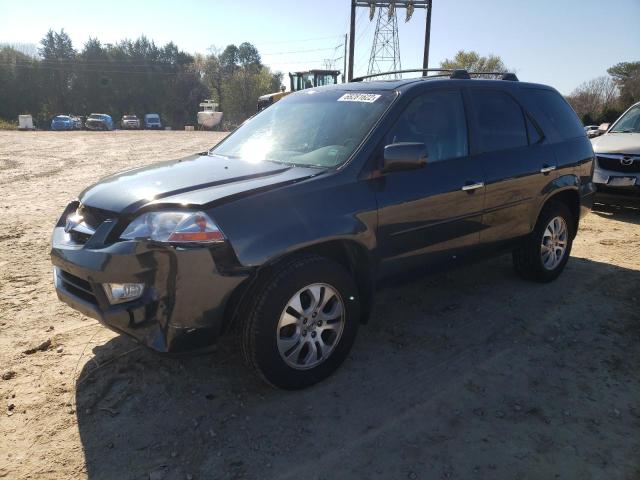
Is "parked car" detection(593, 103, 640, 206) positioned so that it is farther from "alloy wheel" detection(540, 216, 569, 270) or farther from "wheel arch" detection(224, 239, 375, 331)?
"wheel arch" detection(224, 239, 375, 331)

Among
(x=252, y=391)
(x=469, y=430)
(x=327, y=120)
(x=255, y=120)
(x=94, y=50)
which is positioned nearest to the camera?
(x=469, y=430)

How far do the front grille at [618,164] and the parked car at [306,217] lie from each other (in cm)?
414

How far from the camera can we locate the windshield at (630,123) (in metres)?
8.84

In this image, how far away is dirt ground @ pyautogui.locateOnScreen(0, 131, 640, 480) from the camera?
2451mm

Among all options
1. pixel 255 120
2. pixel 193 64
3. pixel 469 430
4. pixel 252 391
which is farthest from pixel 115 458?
pixel 193 64

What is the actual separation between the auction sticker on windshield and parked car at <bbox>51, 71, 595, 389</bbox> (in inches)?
0.6

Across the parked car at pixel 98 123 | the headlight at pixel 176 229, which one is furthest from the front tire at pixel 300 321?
the parked car at pixel 98 123

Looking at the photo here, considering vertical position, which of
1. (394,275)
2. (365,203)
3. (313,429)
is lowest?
(313,429)

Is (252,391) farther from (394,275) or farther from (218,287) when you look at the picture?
(394,275)

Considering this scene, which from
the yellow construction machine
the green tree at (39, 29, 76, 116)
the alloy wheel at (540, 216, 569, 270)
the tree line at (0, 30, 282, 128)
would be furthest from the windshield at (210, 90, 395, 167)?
the green tree at (39, 29, 76, 116)

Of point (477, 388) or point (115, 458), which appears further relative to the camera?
point (477, 388)

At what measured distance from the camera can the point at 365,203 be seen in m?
3.12

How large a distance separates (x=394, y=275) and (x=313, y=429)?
1.22 meters

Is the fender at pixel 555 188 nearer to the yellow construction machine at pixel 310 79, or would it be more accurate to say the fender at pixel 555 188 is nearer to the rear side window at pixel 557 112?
the rear side window at pixel 557 112
